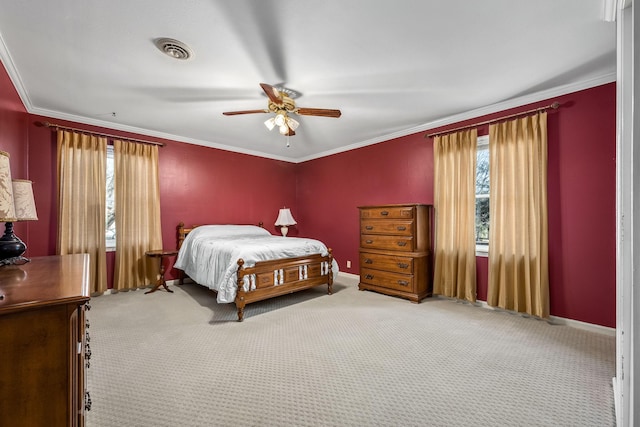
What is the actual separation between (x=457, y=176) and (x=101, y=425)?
4137 mm

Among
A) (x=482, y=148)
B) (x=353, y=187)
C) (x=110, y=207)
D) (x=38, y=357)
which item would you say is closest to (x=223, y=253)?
→ (x=110, y=207)

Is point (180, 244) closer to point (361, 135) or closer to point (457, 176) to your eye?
point (361, 135)

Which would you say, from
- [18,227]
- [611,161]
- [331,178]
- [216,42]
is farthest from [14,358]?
[331,178]

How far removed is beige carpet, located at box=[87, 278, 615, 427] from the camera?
5.54 feet

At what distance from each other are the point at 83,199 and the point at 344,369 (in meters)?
4.03

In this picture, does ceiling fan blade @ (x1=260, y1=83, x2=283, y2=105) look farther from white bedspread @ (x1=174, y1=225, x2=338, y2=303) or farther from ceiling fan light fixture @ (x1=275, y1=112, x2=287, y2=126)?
white bedspread @ (x1=174, y1=225, x2=338, y2=303)

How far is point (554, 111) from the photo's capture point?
122 inches

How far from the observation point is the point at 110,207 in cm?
422

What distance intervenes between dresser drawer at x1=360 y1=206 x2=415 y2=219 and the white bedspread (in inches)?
34.5

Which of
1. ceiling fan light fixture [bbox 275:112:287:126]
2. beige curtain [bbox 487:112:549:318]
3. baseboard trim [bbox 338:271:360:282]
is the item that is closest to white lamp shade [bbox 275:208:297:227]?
baseboard trim [bbox 338:271:360:282]

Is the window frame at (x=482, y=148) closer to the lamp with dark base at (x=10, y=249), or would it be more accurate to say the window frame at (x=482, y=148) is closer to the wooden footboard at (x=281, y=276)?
the wooden footboard at (x=281, y=276)

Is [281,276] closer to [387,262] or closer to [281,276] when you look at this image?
[281,276]

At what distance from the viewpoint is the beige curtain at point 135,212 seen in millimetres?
4125

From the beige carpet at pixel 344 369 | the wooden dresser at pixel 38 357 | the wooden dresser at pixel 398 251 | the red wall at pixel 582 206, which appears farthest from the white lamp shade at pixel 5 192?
the red wall at pixel 582 206
